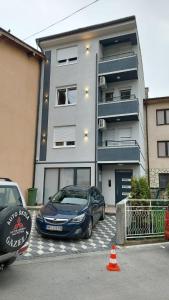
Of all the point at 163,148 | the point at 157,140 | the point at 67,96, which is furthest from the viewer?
the point at 157,140

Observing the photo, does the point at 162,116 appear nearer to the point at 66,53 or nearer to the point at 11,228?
the point at 66,53

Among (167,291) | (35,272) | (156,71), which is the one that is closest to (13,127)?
(35,272)

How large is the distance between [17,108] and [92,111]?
5005 mm

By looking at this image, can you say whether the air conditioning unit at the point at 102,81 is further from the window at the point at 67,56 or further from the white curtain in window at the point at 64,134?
the white curtain in window at the point at 64,134

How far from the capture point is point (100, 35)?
1761 centimetres

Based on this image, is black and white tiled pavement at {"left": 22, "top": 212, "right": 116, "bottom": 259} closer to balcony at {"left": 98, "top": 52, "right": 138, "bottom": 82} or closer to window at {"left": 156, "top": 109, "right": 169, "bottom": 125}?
balcony at {"left": 98, "top": 52, "right": 138, "bottom": 82}

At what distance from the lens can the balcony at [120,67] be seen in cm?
1625

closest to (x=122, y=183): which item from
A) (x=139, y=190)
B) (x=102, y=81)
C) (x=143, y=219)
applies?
(x=139, y=190)

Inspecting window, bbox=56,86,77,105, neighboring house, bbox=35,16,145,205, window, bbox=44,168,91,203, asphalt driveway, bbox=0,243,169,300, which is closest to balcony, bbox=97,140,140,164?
neighboring house, bbox=35,16,145,205

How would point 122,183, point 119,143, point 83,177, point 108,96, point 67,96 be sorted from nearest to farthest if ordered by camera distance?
point 83,177 → point 122,183 → point 119,143 → point 67,96 → point 108,96

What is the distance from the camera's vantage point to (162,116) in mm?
20547

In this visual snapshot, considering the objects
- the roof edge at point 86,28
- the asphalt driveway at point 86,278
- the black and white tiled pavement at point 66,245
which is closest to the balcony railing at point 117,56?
the roof edge at point 86,28

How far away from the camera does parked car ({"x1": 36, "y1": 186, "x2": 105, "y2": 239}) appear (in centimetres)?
769

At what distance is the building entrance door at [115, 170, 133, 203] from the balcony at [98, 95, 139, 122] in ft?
12.0
